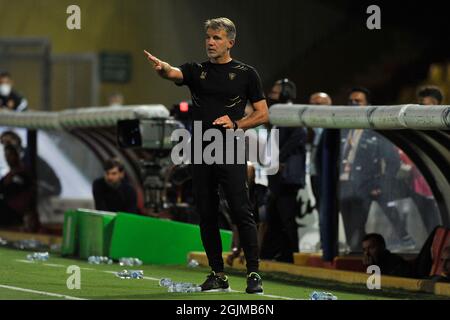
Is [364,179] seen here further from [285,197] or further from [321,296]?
[321,296]

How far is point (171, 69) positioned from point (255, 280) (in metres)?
1.82

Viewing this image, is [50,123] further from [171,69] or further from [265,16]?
[265,16]

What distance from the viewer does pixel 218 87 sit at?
1327 centimetres

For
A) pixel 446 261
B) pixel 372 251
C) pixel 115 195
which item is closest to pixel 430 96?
pixel 372 251

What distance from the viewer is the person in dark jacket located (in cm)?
1777

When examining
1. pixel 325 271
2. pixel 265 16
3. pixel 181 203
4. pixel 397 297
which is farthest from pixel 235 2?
pixel 397 297

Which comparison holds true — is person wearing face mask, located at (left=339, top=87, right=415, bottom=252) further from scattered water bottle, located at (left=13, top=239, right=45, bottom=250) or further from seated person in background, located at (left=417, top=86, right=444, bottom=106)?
scattered water bottle, located at (left=13, top=239, right=45, bottom=250)

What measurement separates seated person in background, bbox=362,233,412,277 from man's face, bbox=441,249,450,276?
28.2 inches

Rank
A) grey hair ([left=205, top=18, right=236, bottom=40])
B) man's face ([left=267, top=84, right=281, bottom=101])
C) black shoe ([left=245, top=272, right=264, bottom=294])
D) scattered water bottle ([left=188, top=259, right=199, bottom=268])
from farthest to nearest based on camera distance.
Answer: man's face ([left=267, top=84, right=281, bottom=101])
scattered water bottle ([left=188, top=259, right=199, bottom=268])
black shoe ([left=245, top=272, right=264, bottom=294])
grey hair ([left=205, top=18, right=236, bottom=40])

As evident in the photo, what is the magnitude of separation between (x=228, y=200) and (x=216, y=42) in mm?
1254

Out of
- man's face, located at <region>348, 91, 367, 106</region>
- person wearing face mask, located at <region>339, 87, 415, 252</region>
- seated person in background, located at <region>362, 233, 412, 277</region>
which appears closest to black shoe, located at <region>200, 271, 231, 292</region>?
seated person in background, located at <region>362, 233, 412, 277</region>

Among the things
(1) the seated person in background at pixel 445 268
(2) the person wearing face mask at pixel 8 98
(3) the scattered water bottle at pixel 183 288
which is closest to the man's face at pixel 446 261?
(1) the seated person in background at pixel 445 268

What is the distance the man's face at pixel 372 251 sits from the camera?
53.0ft

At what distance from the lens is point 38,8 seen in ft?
114
